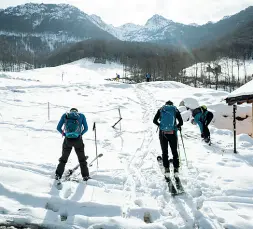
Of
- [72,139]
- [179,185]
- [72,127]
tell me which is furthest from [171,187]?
[72,127]

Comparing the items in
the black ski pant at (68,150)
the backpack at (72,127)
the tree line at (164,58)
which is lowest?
the black ski pant at (68,150)

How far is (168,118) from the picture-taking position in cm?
678

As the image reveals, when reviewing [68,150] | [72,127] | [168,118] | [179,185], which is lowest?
[179,185]

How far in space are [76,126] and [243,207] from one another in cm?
424

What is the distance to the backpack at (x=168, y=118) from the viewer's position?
22.0ft

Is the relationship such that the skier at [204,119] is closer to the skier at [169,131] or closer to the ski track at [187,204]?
the ski track at [187,204]

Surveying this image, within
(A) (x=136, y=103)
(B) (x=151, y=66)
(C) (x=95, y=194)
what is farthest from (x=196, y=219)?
(B) (x=151, y=66)

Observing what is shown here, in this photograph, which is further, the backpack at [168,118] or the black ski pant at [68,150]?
the backpack at [168,118]

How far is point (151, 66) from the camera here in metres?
101

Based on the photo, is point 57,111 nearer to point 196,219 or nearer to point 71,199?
point 71,199

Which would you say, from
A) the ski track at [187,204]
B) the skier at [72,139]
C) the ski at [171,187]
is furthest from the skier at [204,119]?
the skier at [72,139]

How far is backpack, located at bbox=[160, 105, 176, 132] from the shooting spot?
6.71m

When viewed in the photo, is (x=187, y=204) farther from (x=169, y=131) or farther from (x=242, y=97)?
(x=242, y=97)

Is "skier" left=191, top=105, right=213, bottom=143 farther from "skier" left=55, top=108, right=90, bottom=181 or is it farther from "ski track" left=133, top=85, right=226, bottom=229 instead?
"skier" left=55, top=108, right=90, bottom=181
